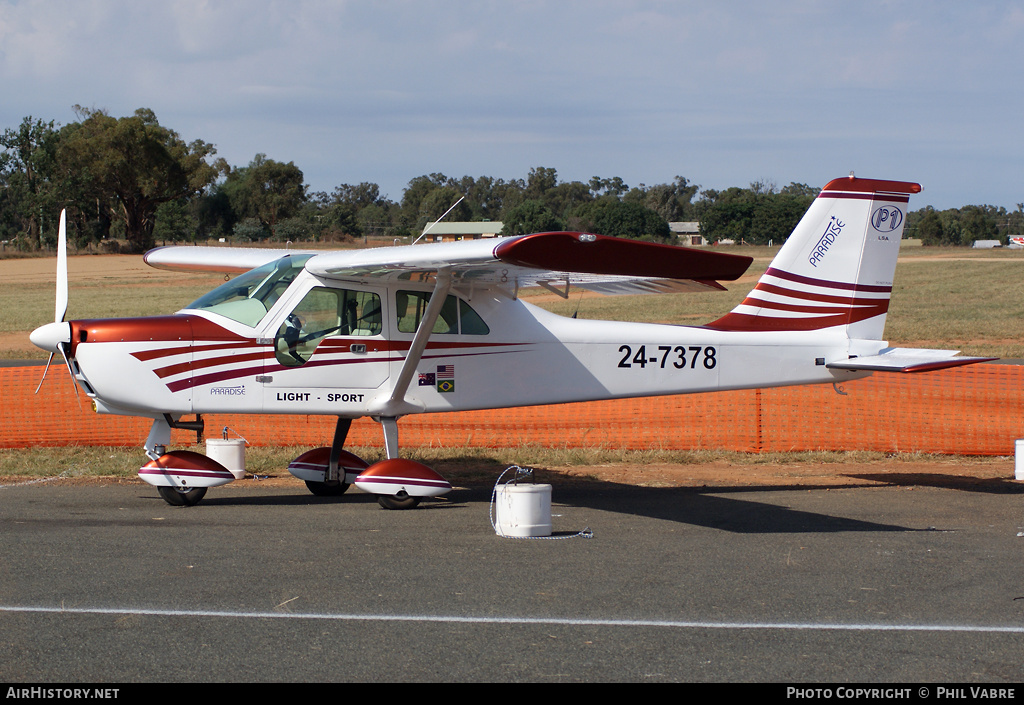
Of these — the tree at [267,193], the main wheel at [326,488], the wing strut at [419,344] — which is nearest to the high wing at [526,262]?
the wing strut at [419,344]

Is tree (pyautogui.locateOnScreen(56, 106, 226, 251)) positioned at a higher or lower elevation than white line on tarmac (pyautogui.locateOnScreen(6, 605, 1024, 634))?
higher

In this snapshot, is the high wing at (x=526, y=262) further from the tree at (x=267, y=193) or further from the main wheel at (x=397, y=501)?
the tree at (x=267, y=193)

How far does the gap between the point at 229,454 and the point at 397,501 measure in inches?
103

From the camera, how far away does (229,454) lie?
10703 millimetres

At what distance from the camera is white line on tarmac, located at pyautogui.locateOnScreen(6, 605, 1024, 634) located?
17.6ft

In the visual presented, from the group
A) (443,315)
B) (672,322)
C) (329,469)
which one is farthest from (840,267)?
(672,322)

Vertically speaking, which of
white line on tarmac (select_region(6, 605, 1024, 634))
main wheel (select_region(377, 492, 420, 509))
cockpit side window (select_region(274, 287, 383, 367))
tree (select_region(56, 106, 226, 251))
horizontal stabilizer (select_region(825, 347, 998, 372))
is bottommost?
main wheel (select_region(377, 492, 420, 509))

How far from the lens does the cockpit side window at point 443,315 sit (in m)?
9.37

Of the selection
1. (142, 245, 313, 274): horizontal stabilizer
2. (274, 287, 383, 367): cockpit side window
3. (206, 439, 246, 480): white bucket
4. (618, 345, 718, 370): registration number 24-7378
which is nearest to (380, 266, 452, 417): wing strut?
(274, 287, 383, 367): cockpit side window

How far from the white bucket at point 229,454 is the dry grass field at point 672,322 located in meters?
0.36

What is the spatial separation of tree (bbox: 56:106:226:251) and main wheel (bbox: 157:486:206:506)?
2436 inches

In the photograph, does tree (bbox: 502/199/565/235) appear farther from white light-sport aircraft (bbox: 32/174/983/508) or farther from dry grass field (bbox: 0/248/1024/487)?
white light-sport aircraft (bbox: 32/174/983/508)

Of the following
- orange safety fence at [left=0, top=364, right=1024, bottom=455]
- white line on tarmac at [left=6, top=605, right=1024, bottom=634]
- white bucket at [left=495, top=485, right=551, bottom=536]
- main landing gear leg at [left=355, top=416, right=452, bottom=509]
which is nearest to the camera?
white line on tarmac at [left=6, top=605, right=1024, bottom=634]
